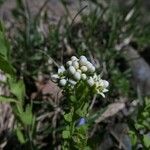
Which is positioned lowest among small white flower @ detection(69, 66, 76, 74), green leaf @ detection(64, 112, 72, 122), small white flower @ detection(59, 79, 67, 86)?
green leaf @ detection(64, 112, 72, 122)

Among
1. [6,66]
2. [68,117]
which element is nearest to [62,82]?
[68,117]

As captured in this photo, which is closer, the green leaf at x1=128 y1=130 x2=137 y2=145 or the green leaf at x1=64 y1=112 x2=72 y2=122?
the green leaf at x1=64 y1=112 x2=72 y2=122

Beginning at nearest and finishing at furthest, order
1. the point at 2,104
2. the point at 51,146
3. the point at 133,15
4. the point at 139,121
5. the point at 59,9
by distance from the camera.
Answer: the point at 139,121, the point at 51,146, the point at 2,104, the point at 133,15, the point at 59,9

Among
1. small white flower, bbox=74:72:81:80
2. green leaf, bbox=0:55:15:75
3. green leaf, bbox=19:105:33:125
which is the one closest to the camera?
small white flower, bbox=74:72:81:80

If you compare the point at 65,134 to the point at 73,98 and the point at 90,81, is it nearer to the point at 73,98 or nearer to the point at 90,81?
the point at 73,98

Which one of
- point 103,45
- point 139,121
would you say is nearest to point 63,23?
point 103,45

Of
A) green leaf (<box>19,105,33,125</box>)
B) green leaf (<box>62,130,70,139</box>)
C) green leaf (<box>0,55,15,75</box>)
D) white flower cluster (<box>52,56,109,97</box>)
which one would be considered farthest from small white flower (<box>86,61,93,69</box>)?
green leaf (<box>19,105,33,125</box>)

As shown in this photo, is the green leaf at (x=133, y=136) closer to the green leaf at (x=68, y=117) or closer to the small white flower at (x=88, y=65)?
the green leaf at (x=68, y=117)

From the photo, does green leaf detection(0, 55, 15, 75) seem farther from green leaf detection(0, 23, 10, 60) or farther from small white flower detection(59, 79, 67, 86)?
small white flower detection(59, 79, 67, 86)

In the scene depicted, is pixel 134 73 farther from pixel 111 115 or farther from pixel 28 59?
pixel 28 59
